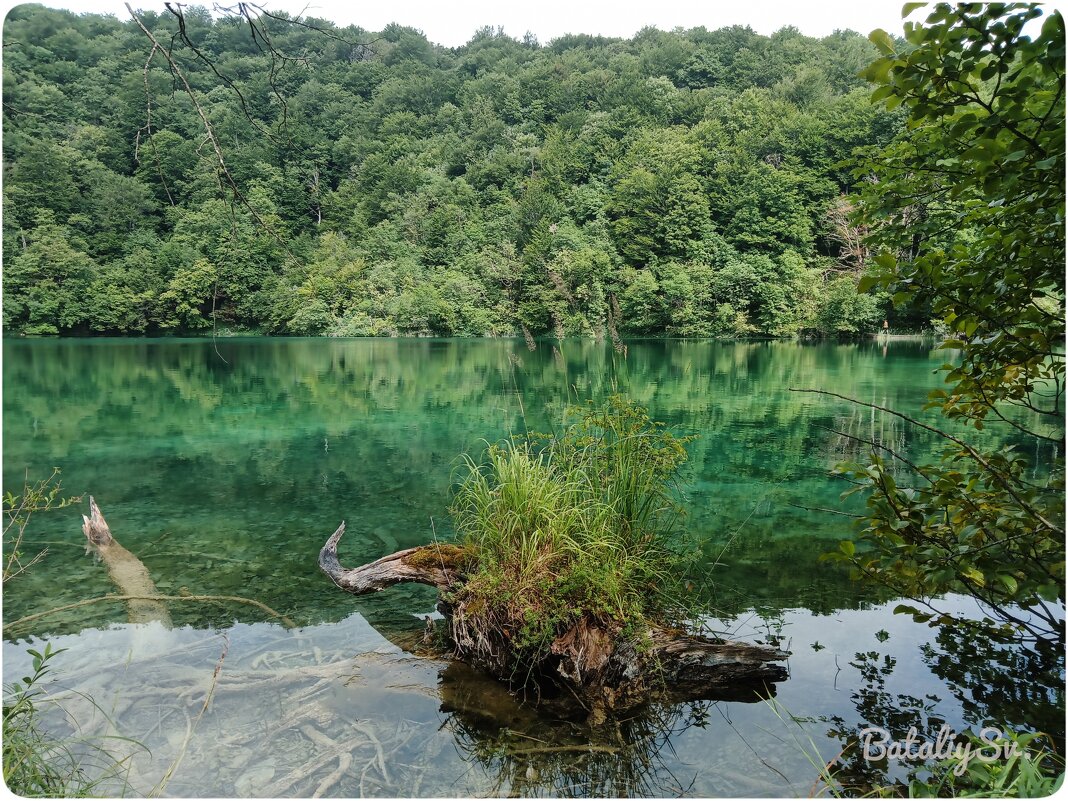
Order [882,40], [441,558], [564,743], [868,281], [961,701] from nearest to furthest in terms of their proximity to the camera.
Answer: [882,40] < [868,281] < [564,743] < [961,701] < [441,558]

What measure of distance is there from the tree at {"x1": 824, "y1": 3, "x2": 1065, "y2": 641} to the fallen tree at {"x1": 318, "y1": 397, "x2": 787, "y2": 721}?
120 cm

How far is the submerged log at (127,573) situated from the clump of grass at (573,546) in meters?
2.22

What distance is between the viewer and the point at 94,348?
27.8 metres

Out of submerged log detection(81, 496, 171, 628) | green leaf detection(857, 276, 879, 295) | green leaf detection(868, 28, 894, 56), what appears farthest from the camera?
submerged log detection(81, 496, 171, 628)

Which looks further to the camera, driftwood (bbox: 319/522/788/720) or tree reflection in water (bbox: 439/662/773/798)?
driftwood (bbox: 319/522/788/720)

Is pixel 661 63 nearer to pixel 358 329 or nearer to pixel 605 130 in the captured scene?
pixel 605 130

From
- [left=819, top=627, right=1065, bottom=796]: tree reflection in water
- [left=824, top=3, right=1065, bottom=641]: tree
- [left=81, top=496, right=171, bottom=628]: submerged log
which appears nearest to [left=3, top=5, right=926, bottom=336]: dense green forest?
[left=81, top=496, right=171, bottom=628]: submerged log

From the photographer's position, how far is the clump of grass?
325 centimetres

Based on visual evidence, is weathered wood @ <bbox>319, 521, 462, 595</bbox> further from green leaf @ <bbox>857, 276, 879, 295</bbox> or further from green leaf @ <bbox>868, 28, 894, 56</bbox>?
green leaf @ <bbox>868, 28, 894, 56</bbox>

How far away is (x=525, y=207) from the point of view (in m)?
41.5

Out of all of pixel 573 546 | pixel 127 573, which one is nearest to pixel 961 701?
pixel 573 546

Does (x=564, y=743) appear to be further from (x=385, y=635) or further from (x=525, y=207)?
(x=525, y=207)

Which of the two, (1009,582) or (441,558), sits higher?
(1009,582)

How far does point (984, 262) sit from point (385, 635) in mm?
3562
